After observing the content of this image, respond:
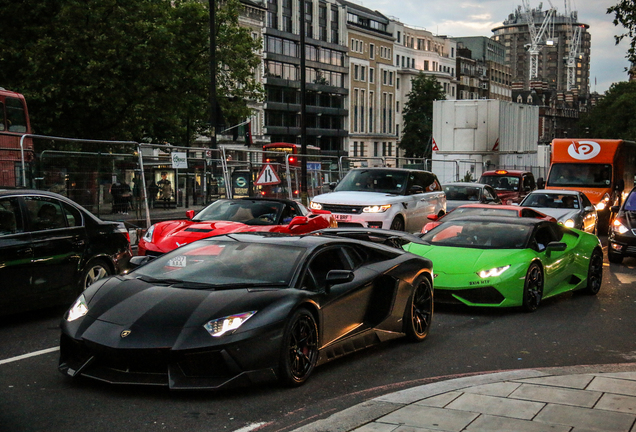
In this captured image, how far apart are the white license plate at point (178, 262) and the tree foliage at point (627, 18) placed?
60.8ft

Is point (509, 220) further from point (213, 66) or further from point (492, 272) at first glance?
point (213, 66)

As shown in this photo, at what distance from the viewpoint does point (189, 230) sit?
42.9 ft

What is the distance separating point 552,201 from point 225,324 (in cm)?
1750

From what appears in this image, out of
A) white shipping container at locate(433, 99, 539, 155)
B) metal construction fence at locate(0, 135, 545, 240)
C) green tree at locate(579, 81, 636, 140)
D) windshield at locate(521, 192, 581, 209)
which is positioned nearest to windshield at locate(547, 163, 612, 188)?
windshield at locate(521, 192, 581, 209)

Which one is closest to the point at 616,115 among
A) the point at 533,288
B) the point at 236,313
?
the point at 533,288

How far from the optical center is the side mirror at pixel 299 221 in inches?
555

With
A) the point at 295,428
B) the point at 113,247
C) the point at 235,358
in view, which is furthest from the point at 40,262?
the point at 295,428

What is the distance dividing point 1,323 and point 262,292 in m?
A: 4.18

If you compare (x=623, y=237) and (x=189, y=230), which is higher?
(x=189, y=230)

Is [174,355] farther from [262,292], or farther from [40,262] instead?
[40,262]

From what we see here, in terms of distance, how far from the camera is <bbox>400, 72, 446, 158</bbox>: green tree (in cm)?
10406

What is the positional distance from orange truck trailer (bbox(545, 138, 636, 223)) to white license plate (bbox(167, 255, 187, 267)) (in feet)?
73.5

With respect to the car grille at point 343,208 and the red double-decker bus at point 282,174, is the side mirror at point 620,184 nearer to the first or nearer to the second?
the red double-decker bus at point 282,174

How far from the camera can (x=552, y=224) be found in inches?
482
